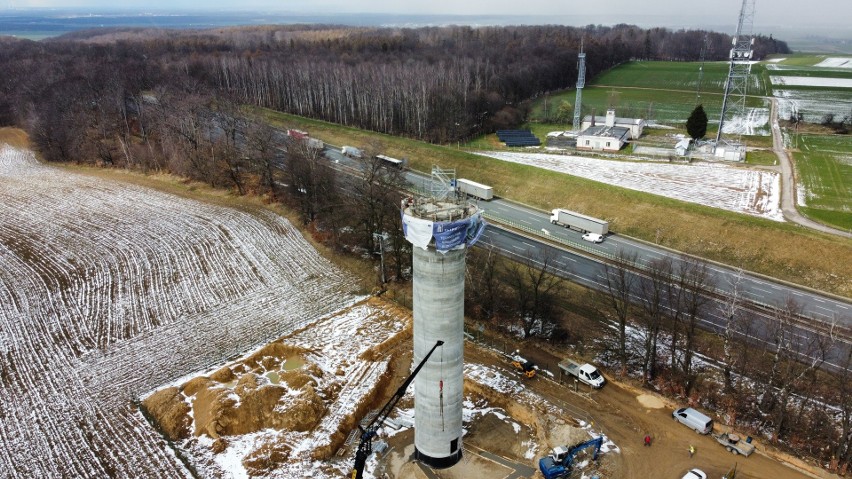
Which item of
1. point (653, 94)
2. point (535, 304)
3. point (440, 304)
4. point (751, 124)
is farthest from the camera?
point (653, 94)

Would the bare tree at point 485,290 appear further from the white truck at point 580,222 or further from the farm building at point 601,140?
the farm building at point 601,140

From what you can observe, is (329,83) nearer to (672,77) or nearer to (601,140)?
(601,140)

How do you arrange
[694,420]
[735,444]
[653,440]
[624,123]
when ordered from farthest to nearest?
1. [624,123]
2. [694,420]
3. [653,440]
4. [735,444]

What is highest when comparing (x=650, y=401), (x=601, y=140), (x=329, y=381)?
(x=601, y=140)

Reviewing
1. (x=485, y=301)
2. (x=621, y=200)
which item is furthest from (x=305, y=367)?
(x=621, y=200)

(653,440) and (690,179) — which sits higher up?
(690,179)

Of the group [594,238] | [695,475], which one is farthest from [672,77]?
[695,475]

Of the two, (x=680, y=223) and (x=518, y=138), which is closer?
(x=680, y=223)

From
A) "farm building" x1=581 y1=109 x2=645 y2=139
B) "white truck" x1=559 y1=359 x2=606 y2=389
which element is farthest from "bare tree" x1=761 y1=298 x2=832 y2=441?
"farm building" x1=581 y1=109 x2=645 y2=139
